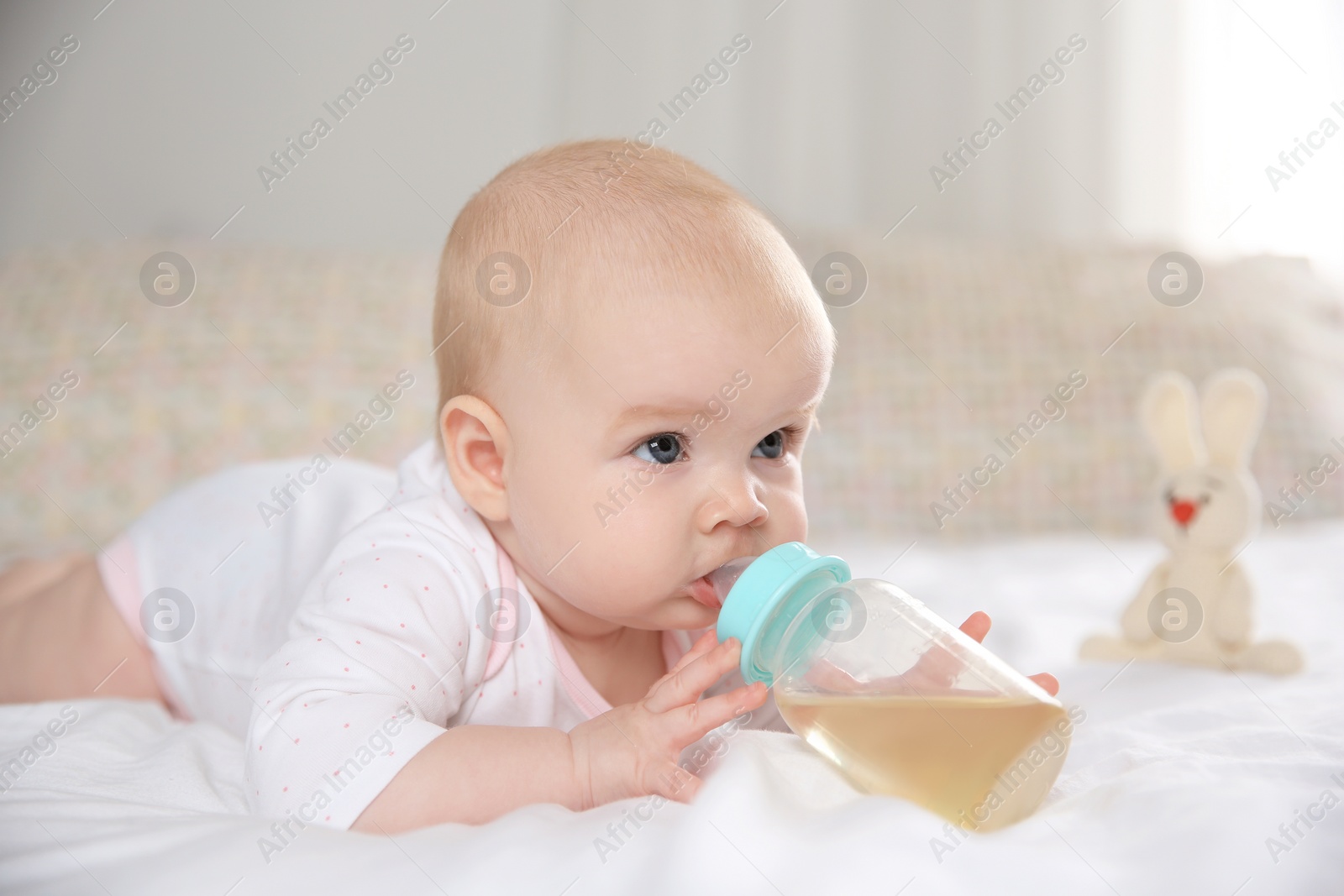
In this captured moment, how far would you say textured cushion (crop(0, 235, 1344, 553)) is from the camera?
1.79m

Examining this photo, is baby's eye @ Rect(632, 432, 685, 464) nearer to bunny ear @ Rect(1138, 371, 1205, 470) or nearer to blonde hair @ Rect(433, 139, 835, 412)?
blonde hair @ Rect(433, 139, 835, 412)

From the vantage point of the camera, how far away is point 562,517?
2.79 feet

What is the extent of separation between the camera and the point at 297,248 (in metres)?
2.08

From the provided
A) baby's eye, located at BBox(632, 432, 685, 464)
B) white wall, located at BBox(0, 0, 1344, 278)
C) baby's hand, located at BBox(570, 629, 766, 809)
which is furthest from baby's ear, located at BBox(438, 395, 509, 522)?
white wall, located at BBox(0, 0, 1344, 278)

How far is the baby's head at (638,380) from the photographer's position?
2.66ft

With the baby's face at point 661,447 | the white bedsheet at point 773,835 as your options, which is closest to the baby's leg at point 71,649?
the white bedsheet at point 773,835

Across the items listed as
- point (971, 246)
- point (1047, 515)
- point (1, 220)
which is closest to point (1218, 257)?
point (971, 246)

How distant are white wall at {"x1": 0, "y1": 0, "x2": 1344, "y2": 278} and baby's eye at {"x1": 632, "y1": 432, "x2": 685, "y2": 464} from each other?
186 cm

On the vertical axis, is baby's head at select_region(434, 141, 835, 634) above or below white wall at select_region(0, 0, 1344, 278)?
below

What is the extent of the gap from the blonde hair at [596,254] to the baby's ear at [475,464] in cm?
4

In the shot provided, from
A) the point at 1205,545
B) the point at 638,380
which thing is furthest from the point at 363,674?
the point at 1205,545

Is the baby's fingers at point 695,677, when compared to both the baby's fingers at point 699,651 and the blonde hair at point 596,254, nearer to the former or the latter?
the baby's fingers at point 699,651

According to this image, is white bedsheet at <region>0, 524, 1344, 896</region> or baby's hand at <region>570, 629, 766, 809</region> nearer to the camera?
white bedsheet at <region>0, 524, 1344, 896</region>

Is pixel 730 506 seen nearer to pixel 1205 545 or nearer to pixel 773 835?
pixel 773 835
